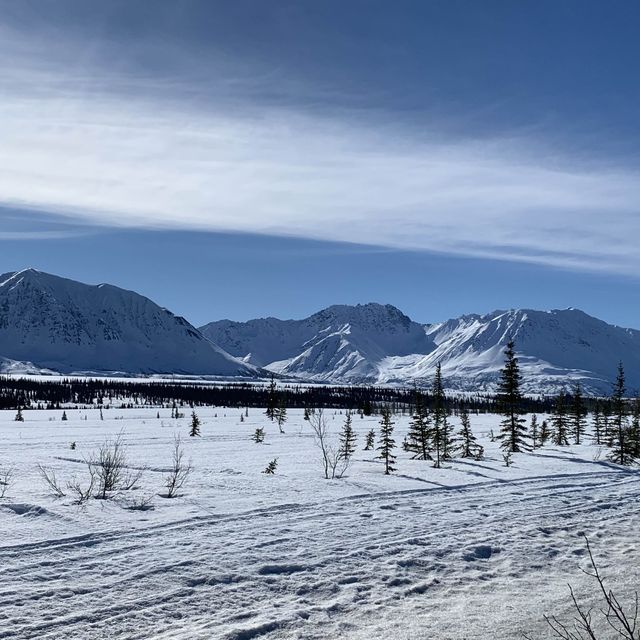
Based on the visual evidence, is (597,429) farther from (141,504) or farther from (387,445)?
(141,504)

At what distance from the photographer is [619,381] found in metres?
36.4

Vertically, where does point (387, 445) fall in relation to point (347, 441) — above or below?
above

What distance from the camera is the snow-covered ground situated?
7824 millimetres

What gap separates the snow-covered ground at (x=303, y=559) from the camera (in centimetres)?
782

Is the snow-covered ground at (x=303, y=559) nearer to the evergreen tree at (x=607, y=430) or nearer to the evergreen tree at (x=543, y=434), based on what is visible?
the evergreen tree at (x=607, y=430)

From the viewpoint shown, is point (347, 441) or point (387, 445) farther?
point (347, 441)

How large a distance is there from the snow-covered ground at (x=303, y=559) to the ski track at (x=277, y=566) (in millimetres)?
32

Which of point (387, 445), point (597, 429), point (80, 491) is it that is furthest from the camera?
point (597, 429)

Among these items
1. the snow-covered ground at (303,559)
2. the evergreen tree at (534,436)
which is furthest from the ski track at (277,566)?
the evergreen tree at (534,436)

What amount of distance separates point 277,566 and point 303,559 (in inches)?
23.3

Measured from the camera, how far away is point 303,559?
1032 centimetres

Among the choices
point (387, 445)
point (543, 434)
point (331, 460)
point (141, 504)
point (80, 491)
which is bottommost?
point (543, 434)

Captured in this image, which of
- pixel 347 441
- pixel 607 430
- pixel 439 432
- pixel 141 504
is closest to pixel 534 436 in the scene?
pixel 607 430

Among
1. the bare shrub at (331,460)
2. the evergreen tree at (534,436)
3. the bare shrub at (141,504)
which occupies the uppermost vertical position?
the bare shrub at (141,504)
